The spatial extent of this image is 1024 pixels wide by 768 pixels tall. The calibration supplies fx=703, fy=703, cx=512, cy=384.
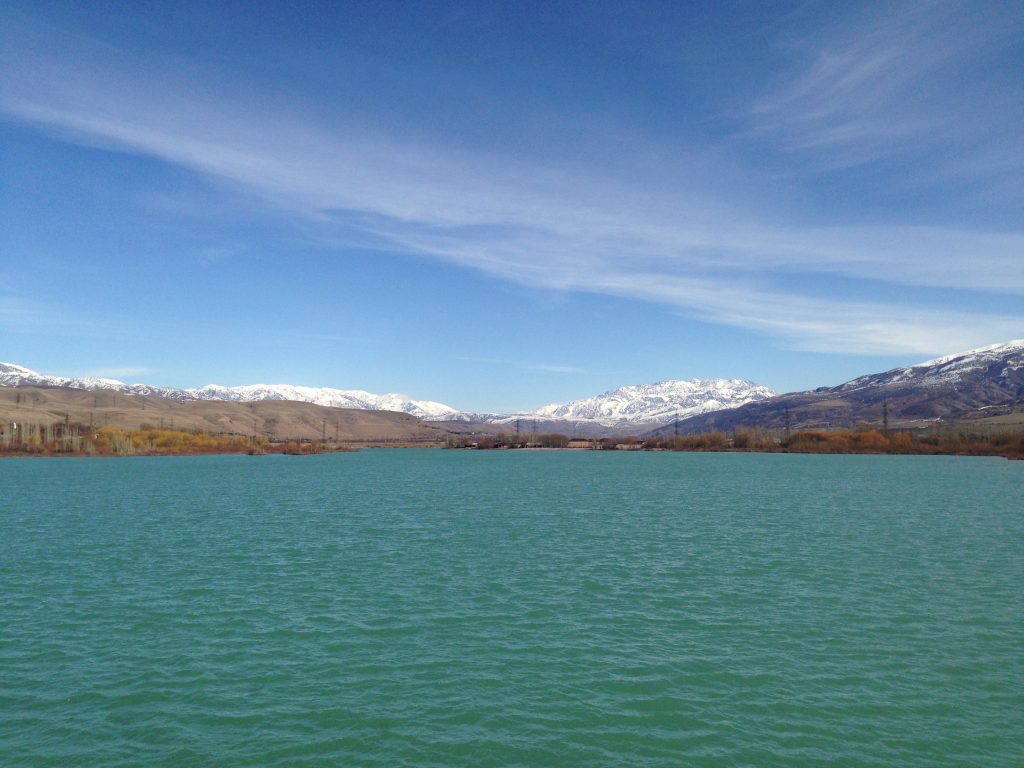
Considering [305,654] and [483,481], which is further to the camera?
[483,481]

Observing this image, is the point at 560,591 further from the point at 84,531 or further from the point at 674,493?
the point at 674,493

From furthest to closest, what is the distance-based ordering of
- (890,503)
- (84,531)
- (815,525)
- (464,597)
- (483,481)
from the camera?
(483,481)
(890,503)
(815,525)
(84,531)
(464,597)

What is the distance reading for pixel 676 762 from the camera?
1648 cm

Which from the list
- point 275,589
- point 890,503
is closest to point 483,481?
point 890,503

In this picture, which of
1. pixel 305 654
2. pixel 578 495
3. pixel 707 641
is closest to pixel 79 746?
pixel 305 654

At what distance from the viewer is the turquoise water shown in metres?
17.5

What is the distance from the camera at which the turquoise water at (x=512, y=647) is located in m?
17.5

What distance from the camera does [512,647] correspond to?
80.2 feet

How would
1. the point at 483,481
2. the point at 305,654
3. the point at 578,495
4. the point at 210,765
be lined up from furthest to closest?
1. the point at 483,481
2. the point at 578,495
3. the point at 305,654
4. the point at 210,765

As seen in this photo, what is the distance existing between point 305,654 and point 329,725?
19.2 feet

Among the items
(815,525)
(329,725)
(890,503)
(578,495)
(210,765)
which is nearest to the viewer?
(210,765)

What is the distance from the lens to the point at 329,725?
723 inches

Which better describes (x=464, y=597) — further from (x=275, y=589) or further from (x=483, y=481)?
(x=483, y=481)

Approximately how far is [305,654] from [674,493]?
7234 cm
